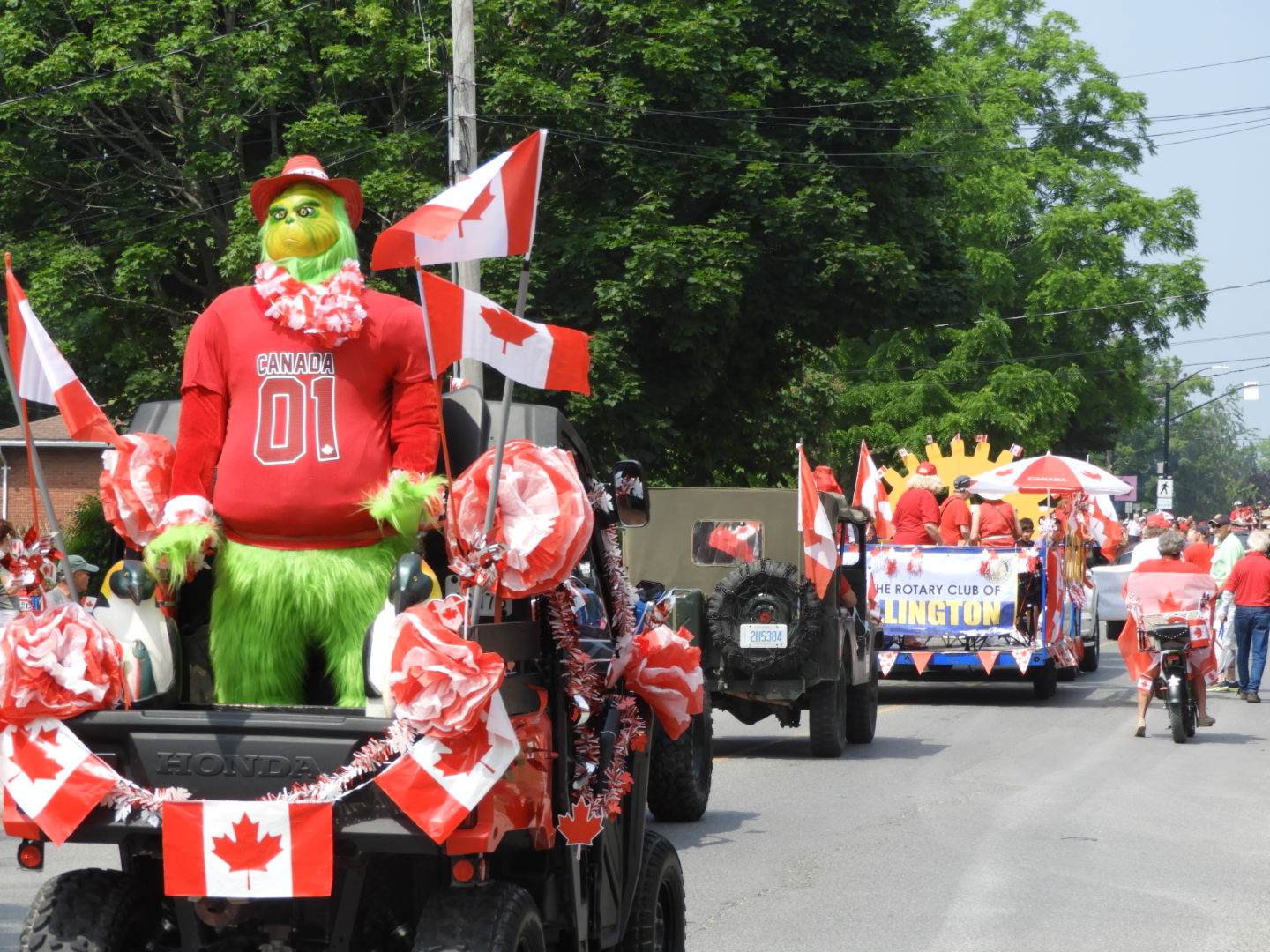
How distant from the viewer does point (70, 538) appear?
1712cm

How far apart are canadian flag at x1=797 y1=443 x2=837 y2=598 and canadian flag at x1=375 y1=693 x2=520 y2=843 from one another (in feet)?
30.3

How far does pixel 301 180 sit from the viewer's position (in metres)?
5.05

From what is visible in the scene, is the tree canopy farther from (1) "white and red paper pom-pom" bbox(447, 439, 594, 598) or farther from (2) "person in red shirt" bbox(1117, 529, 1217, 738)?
(1) "white and red paper pom-pom" bbox(447, 439, 594, 598)

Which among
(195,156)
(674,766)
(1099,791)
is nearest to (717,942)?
(674,766)

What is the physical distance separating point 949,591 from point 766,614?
553cm

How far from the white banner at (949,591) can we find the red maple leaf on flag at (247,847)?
48.9ft

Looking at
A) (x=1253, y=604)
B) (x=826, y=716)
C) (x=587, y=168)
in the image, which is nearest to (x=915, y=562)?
(x=1253, y=604)

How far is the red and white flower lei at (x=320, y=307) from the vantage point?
4.75m

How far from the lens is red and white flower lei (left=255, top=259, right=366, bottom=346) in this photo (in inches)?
187

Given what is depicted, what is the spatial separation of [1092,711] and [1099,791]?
6.27 metres

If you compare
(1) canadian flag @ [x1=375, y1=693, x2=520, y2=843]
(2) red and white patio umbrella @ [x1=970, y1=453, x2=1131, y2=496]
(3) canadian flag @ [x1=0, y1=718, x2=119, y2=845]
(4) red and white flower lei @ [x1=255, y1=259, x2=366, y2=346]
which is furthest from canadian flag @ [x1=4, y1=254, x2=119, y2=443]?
(2) red and white patio umbrella @ [x1=970, y1=453, x2=1131, y2=496]

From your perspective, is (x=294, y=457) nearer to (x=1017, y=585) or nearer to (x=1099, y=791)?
(x=1099, y=791)

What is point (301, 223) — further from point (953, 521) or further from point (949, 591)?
point (953, 521)

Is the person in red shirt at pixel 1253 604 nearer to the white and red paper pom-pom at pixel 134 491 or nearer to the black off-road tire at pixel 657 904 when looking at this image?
the black off-road tire at pixel 657 904
